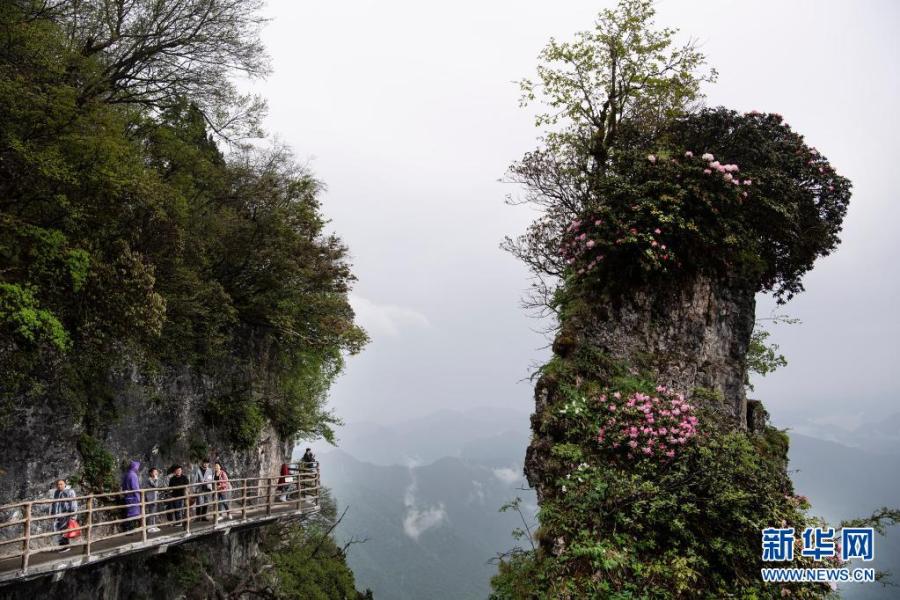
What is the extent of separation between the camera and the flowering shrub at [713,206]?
1324 centimetres

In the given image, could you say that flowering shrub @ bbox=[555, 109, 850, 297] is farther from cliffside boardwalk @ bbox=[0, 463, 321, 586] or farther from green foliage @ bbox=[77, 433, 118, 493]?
green foliage @ bbox=[77, 433, 118, 493]

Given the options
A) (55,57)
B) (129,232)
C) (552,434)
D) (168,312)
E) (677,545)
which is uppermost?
(55,57)

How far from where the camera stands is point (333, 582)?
32.2 metres

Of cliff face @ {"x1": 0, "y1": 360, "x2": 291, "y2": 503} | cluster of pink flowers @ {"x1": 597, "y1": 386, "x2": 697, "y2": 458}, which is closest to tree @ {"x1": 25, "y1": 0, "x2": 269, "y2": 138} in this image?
cliff face @ {"x1": 0, "y1": 360, "x2": 291, "y2": 503}

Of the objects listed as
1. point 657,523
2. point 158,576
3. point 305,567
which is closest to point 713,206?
point 657,523

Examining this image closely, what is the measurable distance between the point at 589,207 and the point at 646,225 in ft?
5.04

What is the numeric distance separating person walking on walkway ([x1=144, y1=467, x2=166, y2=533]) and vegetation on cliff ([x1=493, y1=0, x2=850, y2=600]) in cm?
781

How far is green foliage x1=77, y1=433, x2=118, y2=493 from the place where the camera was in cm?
1359

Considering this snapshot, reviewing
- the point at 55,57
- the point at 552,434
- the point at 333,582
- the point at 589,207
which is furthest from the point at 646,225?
the point at 333,582

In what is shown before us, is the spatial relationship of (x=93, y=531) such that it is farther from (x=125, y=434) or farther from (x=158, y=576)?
(x=158, y=576)

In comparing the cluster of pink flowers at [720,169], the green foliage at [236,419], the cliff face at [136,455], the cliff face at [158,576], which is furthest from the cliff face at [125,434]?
the cluster of pink flowers at [720,169]

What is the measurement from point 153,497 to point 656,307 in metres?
15.0

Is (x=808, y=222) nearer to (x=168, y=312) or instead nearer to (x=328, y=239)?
(x=328, y=239)

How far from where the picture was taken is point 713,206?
1341 cm
